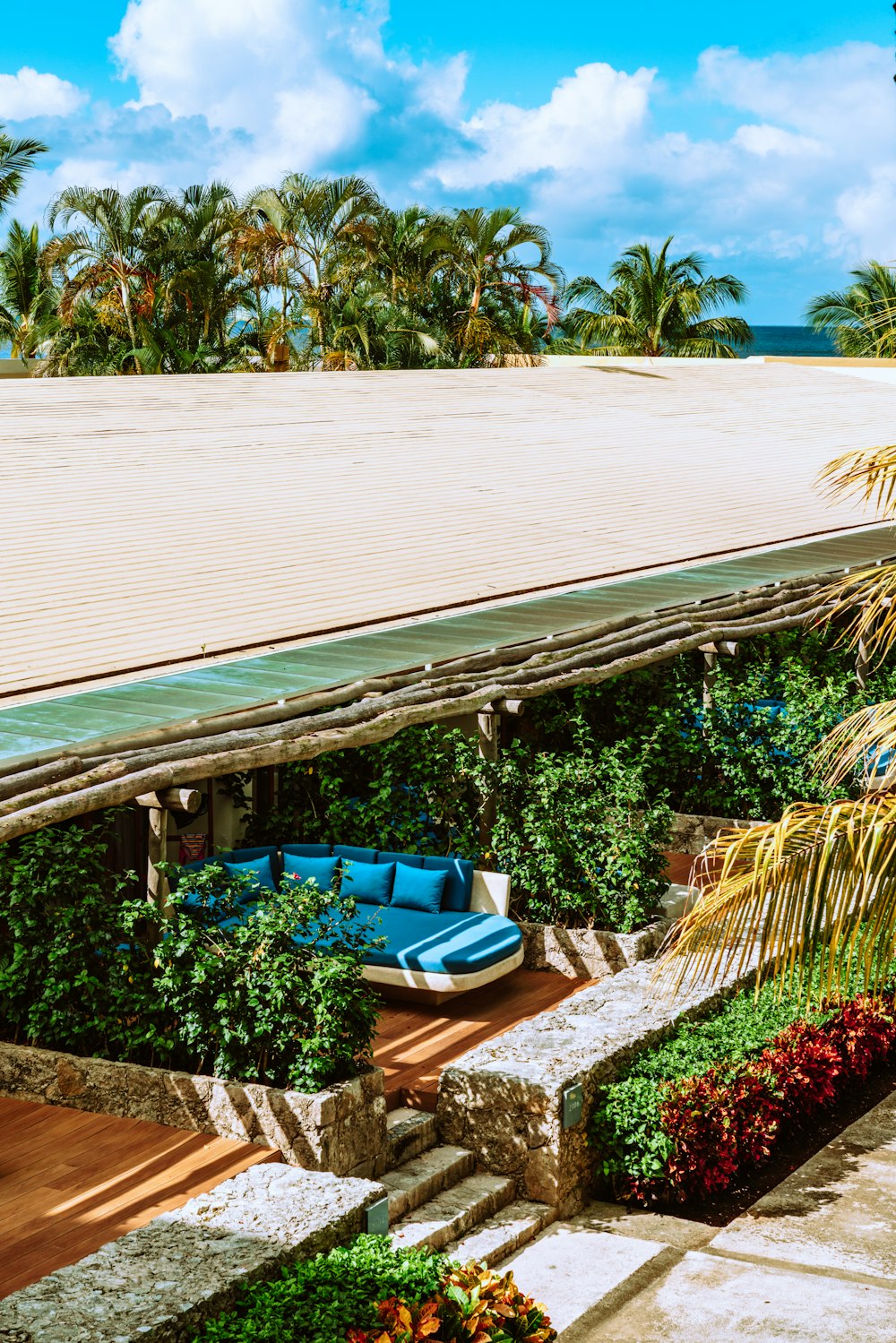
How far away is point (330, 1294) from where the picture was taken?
598 centimetres

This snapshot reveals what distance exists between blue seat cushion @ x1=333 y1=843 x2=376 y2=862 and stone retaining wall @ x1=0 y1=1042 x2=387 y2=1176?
352cm

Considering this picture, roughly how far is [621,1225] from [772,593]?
753 cm

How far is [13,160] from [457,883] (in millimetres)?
23224

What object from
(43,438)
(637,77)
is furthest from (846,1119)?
(637,77)

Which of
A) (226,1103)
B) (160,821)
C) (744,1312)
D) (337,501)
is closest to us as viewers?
(744,1312)

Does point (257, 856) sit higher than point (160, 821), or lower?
lower

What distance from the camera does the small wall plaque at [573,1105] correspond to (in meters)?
8.14

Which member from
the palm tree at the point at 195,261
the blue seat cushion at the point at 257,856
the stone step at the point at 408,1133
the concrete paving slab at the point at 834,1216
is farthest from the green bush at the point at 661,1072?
the palm tree at the point at 195,261

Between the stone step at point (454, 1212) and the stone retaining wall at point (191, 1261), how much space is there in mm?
716

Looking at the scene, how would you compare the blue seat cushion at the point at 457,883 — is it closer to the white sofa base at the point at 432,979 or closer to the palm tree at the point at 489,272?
the white sofa base at the point at 432,979

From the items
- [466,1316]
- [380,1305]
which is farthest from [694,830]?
[380,1305]

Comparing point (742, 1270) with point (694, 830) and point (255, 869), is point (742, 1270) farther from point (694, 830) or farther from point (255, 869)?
point (694, 830)

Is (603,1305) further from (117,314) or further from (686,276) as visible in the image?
(686,276)

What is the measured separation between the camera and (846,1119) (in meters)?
9.77
